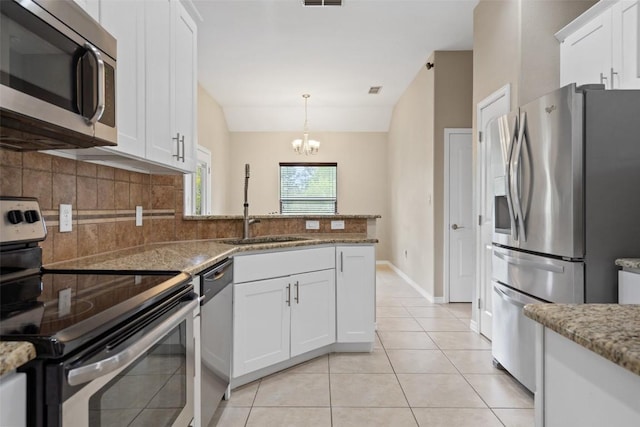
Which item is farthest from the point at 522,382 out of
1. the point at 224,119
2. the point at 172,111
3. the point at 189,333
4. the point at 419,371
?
the point at 224,119


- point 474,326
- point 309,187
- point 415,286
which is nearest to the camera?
point 474,326

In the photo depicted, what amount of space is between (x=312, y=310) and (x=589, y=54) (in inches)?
97.8

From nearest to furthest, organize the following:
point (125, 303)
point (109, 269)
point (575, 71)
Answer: point (125, 303), point (109, 269), point (575, 71)

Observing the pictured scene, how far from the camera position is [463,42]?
170 inches

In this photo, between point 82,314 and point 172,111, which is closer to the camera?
point 82,314

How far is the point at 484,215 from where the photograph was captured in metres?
3.36

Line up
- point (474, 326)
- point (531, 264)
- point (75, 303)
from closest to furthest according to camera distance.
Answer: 1. point (75, 303)
2. point (531, 264)
3. point (474, 326)

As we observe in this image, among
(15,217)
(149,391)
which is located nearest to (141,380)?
(149,391)

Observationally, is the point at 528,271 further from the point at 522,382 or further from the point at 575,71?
the point at 575,71

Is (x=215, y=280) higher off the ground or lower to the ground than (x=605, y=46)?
lower

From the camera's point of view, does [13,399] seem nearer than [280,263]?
Yes

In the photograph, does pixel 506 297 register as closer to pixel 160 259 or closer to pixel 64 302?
pixel 160 259

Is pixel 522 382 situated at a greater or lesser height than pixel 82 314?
lesser

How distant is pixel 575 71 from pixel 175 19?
8.46 ft
